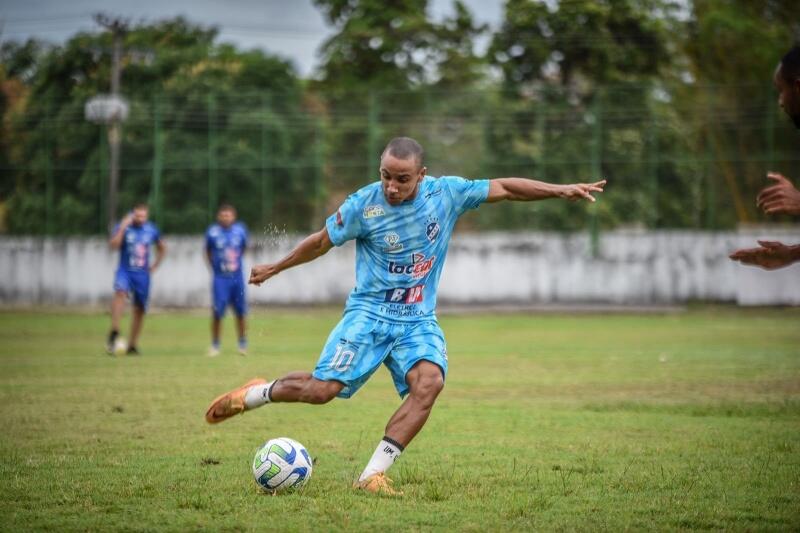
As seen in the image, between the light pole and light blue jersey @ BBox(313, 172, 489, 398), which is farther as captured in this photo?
the light pole

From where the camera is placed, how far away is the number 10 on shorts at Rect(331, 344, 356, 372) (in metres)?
7.38

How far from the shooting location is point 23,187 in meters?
33.2

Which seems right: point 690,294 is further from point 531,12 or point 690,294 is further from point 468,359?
point 468,359

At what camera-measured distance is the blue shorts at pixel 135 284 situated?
60.4 ft

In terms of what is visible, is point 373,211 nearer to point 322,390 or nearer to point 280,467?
point 322,390

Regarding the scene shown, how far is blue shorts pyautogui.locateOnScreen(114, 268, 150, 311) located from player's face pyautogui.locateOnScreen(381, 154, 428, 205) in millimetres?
11829

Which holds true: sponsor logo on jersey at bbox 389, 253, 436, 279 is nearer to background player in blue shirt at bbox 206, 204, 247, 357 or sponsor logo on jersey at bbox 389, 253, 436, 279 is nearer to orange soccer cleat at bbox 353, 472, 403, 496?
orange soccer cleat at bbox 353, 472, 403, 496

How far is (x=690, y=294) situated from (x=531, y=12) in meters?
12.7

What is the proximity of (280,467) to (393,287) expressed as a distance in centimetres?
143

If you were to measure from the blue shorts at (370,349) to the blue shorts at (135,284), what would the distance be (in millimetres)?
11560

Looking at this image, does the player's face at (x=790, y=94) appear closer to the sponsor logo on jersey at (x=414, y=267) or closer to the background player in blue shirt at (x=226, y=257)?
the sponsor logo on jersey at (x=414, y=267)

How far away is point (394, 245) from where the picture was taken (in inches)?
295

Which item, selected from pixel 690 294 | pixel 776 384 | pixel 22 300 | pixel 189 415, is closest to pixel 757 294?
pixel 690 294

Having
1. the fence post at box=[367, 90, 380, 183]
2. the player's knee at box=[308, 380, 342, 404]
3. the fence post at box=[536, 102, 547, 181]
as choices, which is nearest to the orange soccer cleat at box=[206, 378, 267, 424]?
the player's knee at box=[308, 380, 342, 404]
